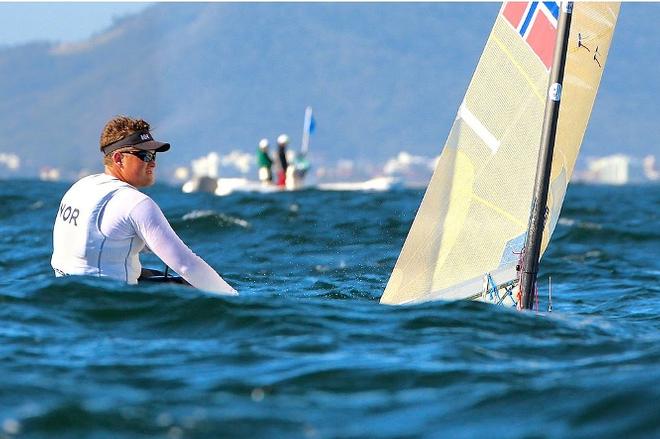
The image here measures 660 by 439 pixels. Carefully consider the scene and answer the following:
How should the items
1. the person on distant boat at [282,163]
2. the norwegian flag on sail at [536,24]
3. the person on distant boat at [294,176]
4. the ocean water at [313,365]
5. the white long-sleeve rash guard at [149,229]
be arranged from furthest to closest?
1. the person on distant boat at [282,163]
2. the person on distant boat at [294,176]
3. the norwegian flag on sail at [536,24]
4. the white long-sleeve rash guard at [149,229]
5. the ocean water at [313,365]

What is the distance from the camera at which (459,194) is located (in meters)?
7.45

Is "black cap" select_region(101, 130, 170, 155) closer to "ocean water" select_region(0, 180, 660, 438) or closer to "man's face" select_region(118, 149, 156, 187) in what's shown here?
"man's face" select_region(118, 149, 156, 187)

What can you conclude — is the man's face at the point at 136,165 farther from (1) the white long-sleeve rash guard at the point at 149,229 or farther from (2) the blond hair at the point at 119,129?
(1) the white long-sleeve rash guard at the point at 149,229

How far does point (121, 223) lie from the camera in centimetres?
668

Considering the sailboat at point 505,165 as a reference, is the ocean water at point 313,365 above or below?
below

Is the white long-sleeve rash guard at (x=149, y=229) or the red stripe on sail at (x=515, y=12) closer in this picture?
the white long-sleeve rash guard at (x=149, y=229)

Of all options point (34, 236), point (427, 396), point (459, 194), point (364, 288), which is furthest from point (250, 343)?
point (34, 236)

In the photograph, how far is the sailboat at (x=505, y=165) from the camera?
7.21m

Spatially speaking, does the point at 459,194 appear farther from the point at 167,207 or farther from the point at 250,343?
the point at 167,207

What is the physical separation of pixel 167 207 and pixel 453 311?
15.3 meters

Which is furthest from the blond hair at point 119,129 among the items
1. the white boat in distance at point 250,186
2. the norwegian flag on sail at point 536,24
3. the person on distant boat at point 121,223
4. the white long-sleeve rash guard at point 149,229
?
the white boat in distance at point 250,186

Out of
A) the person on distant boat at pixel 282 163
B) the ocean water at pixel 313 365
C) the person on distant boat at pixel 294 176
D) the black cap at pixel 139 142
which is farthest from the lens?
the person on distant boat at pixel 282 163

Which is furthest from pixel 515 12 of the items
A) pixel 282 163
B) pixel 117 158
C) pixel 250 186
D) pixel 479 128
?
pixel 282 163

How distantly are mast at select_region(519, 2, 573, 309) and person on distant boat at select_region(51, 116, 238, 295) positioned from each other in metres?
1.55
